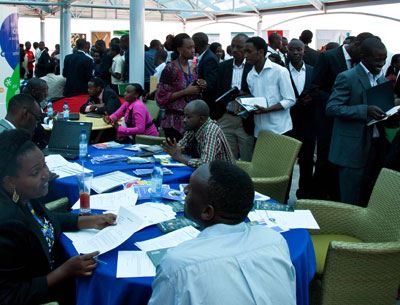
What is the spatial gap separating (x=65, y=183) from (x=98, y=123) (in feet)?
9.08

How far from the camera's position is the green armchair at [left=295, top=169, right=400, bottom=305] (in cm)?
231

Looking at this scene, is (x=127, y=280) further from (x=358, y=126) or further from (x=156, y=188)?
(x=358, y=126)

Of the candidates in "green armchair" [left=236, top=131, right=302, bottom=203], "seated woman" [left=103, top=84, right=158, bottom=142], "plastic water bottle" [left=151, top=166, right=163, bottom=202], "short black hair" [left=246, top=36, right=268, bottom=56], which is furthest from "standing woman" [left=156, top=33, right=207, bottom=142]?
"plastic water bottle" [left=151, top=166, right=163, bottom=202]

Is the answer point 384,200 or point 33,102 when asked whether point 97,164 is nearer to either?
point 33,102

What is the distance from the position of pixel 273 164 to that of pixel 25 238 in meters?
2.58

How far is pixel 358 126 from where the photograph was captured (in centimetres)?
374

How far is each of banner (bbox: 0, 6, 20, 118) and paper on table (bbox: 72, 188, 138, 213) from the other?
408cm

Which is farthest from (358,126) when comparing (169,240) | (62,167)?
(62,167)

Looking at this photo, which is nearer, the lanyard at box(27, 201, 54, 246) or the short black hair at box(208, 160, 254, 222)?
the short black hair at box(208, 160, 254, 222)

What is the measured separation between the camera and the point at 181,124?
4.80 m

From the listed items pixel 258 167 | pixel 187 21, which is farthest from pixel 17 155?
pixel 187 21

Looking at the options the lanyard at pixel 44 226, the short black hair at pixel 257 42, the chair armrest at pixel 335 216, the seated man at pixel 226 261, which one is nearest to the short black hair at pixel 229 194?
the seated man at pixel 226 261

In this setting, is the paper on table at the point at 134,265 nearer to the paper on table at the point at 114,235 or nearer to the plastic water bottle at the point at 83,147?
the paper on table at the point at 114,235

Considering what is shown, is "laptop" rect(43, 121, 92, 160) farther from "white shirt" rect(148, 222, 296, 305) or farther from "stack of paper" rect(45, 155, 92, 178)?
"white shirt" rect(148, 222, 296, 305)
